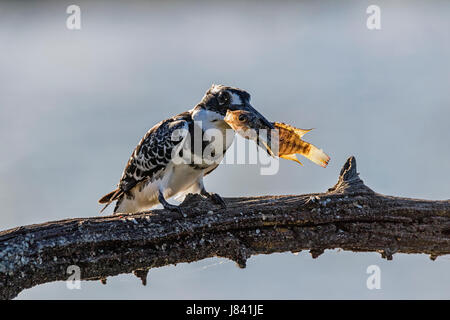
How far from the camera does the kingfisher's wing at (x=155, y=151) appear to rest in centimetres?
613

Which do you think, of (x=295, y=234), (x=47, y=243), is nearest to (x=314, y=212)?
(x=295, y=234)

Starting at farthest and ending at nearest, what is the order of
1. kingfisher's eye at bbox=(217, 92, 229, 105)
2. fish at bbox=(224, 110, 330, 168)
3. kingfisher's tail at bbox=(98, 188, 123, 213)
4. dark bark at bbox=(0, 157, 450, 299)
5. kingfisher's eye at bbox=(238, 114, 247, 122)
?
kingfisher's tail at bbox=(98, 188, 123, 213), kingfisher's eye at bbox=(217, 92, 229, 105), kingfisher's eye at bbox=(238, 114, 247, 122), fish at bbox=(224, 110, 330, 168), dark bark at bbox=(0, 157, 450, 299)

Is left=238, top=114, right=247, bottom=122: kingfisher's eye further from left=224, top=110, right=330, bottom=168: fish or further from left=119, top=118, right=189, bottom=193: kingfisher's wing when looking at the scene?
left=119, top=118, right=189, bottom=193: kingfisher's wing

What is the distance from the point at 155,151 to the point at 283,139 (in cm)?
142

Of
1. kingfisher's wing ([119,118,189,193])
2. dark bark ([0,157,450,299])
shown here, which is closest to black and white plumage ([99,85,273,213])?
kingfisher's wing ([119,118,189,193])

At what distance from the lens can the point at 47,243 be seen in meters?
4.66

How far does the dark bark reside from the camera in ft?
15.8

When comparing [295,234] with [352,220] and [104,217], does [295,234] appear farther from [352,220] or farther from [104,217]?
[104,217]

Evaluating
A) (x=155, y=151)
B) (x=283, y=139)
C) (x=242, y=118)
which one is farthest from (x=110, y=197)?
(x=283, y=139)

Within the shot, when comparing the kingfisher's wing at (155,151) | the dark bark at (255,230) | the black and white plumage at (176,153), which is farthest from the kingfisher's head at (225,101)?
the dark bark at (255,230)

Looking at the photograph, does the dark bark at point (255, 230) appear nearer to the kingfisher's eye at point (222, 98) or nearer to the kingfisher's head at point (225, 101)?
the kingfisher's head at point (225, 101)

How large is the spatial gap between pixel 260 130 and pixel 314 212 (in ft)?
2.88

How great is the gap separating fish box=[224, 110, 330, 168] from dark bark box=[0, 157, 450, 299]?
1.07ft

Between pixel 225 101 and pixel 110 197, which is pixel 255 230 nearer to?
pixel 225 101
